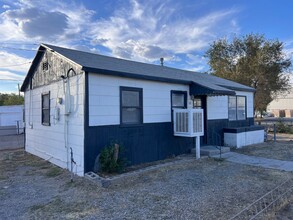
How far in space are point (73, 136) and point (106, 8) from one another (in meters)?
7.02

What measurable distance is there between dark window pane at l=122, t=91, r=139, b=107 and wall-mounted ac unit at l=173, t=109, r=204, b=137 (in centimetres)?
159

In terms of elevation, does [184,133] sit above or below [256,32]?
below

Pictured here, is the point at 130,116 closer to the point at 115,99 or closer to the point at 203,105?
the point at 115,99

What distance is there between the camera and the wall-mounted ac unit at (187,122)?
26.1 feet

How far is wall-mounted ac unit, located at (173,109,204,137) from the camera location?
796 cm

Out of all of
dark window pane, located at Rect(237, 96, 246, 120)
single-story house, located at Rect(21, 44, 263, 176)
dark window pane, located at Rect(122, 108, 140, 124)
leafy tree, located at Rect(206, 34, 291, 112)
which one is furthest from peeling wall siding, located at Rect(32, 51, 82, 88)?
leafy tree, located at Rect(206, 34, 291, 112)

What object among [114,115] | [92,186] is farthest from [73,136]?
[92,186]

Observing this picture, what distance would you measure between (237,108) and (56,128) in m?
8.60

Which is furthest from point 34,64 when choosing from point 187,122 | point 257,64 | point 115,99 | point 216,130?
point 257,64

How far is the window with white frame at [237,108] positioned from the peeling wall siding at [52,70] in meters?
7.71

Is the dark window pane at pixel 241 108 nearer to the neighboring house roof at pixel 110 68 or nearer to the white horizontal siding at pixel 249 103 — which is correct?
the white horizontal siding at pixel 249 103

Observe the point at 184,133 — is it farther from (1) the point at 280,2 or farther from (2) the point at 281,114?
(2) the point at 281,114

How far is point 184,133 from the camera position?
8.12m

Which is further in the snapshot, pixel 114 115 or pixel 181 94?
pixel 181 94
